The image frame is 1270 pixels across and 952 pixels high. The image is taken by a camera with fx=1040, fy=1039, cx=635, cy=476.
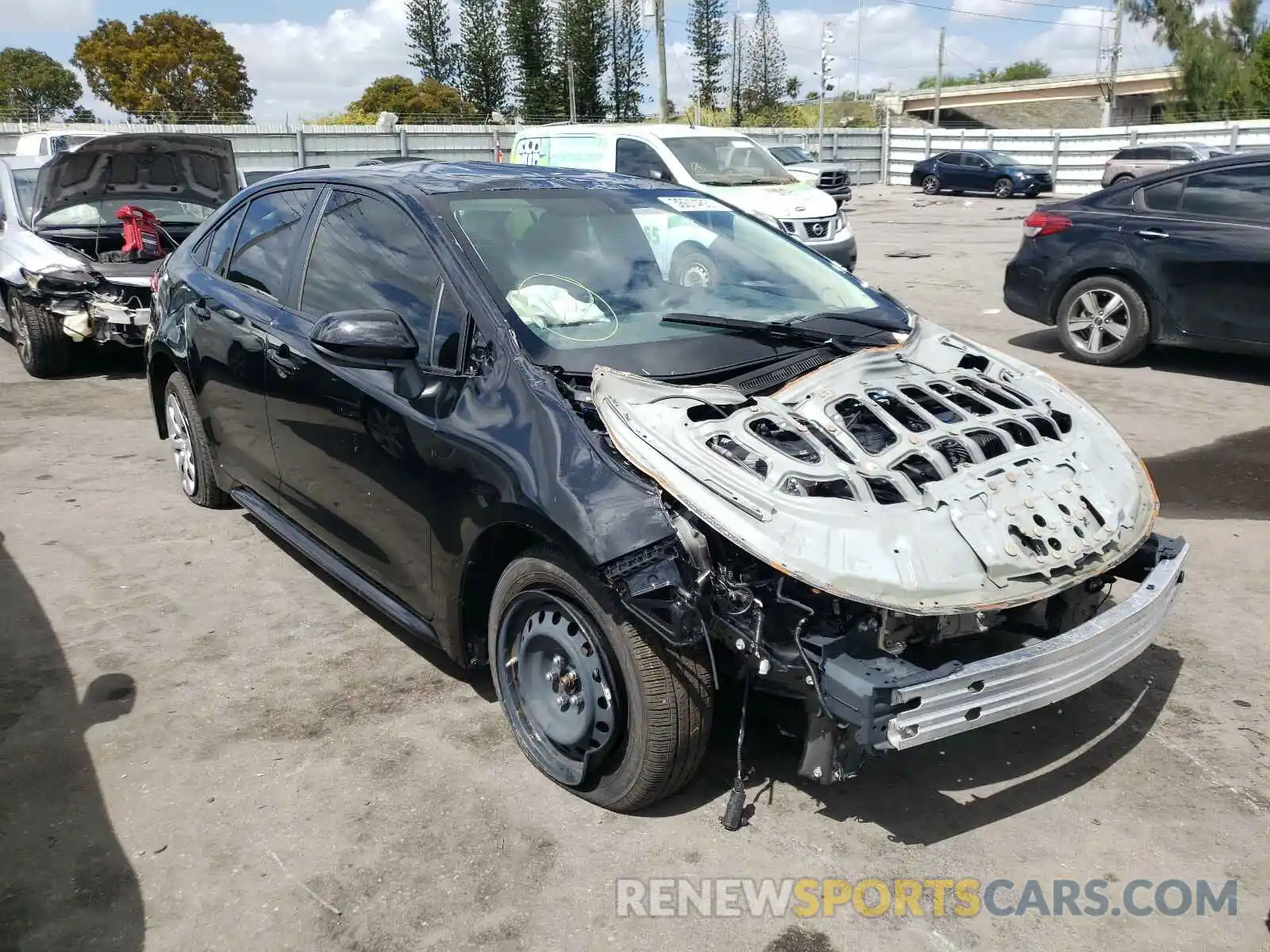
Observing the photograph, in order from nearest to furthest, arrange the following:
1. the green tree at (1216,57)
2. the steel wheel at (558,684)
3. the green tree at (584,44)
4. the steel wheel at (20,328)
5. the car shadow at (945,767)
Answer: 1. the steel wheel at (558,684)
2. the car shadow at (945,767)
3. the steel wheel at (20,328)
4. the green tree at (1216,57)
5. the green tree at (584,44)

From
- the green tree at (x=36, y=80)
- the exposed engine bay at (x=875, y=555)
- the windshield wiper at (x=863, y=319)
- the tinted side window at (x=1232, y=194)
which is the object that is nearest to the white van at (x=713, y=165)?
the tinted side window at (x=1232, y=194)

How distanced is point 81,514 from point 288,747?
9.52ft

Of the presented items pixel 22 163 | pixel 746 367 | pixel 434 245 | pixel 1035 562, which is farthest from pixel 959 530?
pixel 22 163

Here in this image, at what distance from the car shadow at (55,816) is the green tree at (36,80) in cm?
8228

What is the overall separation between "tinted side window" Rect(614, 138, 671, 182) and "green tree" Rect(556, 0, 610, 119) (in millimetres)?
48593

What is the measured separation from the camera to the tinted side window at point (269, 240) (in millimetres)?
4270

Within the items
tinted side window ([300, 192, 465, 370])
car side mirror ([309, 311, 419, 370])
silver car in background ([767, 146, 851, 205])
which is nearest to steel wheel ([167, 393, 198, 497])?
tinted side window ([300, 192, 465, 370])

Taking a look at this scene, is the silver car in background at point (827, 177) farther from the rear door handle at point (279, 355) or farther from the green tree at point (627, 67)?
the green tree at point (627, 67)

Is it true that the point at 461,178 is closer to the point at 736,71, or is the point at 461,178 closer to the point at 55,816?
the point at 55,816

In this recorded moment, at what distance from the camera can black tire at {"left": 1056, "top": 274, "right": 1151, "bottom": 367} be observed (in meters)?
8.12

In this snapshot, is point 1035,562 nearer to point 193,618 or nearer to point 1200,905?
point 1200,905

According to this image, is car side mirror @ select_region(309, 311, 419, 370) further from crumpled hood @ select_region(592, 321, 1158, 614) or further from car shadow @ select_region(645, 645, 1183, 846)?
car shadow @ select_region(645, 645, 1183, 846)

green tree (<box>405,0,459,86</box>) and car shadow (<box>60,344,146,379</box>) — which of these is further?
green tree (<box>405,0,459,86</box>)

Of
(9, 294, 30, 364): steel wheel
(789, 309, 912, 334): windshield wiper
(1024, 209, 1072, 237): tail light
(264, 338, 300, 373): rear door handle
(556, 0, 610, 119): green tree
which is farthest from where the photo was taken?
(556, 0, 610, 119): green tree
